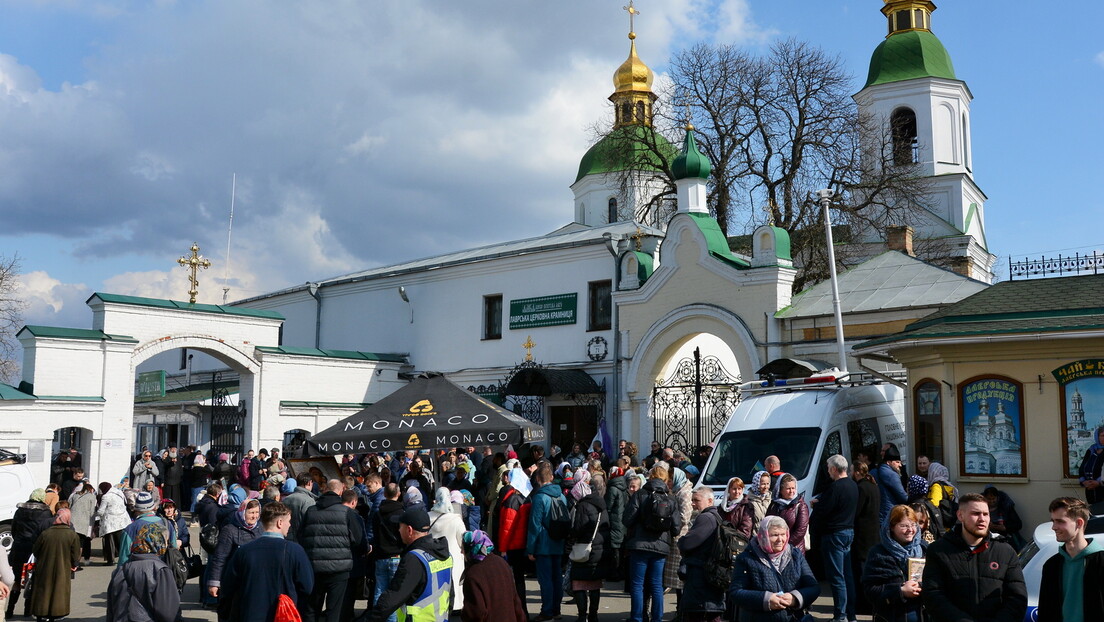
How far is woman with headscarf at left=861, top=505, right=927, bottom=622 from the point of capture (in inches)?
253

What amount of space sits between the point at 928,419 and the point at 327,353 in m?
19.3

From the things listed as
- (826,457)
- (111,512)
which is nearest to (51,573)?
(111,512)

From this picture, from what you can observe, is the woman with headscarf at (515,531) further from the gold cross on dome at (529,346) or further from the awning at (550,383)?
the gold cross on dome at (529,346)

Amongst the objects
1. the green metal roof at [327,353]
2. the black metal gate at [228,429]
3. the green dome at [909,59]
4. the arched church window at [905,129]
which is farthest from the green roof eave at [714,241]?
the green dome at [909,59]

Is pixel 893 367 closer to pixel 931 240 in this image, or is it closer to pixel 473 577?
pixel 473 577

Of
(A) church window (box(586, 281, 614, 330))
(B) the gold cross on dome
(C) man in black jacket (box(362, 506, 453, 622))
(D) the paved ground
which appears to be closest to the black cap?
(C) man in black jacket (box(362, 506, 453, 622))

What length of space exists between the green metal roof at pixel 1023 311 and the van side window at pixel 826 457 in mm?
1840

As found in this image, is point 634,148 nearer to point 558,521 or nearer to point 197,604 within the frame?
point 197,604

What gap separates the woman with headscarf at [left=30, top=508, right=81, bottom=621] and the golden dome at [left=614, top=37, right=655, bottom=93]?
30586 mm

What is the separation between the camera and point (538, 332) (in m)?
28.2

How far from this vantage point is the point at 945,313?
14.5 metres

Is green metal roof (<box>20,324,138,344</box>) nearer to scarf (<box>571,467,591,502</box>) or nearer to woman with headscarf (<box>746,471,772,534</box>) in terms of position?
scarf (<box>571,467,591,502</box>)

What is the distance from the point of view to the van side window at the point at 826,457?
12867mm

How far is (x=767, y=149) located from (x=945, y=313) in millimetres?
16335
